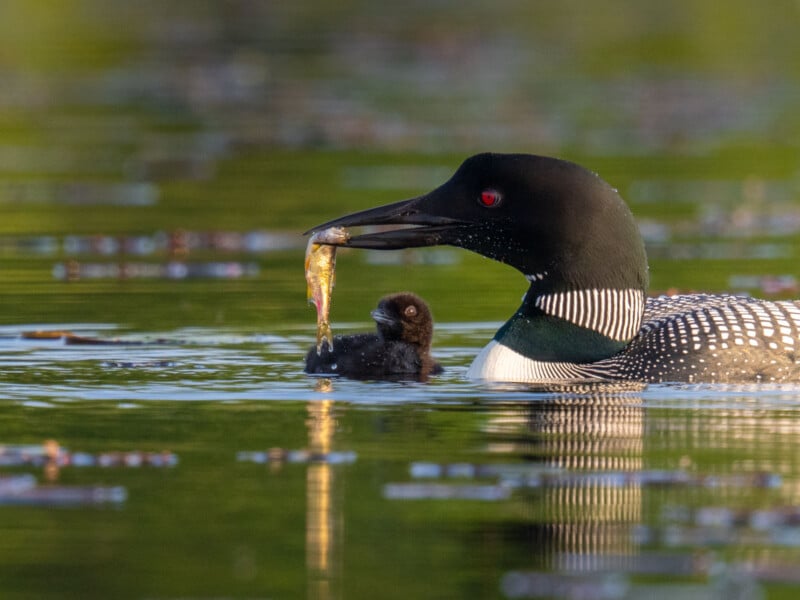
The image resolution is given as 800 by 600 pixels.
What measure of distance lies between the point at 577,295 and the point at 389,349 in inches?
41.0

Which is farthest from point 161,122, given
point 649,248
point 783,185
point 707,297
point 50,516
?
point 50,516

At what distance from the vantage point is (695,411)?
7.88 metres

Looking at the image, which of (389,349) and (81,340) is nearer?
(389,349)

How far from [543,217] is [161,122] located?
49.9 feet

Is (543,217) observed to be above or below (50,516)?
above

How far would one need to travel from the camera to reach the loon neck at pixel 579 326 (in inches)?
343

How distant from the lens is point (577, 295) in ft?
28.7

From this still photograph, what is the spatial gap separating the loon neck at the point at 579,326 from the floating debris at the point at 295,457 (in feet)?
6.64

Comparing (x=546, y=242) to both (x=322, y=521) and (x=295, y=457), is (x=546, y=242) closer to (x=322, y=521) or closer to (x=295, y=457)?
(x=295, y=457)

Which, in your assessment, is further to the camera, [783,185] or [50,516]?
[783,185]

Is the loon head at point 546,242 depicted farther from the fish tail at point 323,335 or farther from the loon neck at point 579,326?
the fish tail at point 323,335

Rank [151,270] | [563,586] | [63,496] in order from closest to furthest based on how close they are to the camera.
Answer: [563,586] → [63,496] → [151,270]

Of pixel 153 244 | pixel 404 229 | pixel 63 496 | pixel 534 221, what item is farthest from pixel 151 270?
pixel 63 496

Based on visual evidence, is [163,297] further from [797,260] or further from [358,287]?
[797,260]
